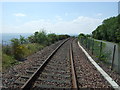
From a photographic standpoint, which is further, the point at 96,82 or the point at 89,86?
the point at 96,82

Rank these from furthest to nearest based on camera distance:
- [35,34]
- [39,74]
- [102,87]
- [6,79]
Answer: [35,34] → [39,74] → [6,79] → [102,87]

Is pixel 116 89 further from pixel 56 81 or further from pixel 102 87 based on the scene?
pixel 56 81

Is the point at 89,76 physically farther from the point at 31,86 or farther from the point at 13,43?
the point at 13,43

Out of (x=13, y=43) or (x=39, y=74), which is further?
(x=13, y=43)

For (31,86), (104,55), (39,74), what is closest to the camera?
(31,86)

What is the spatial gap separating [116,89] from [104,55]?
222 inches

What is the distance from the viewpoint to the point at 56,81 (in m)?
5.46

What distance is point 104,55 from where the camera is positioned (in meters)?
10.5

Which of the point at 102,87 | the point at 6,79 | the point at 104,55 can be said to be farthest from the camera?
the point at 104,55

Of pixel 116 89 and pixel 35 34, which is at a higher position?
pixel 35 34

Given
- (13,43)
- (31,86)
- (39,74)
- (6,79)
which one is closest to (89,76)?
(39,74)

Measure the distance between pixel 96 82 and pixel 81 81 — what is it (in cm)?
60

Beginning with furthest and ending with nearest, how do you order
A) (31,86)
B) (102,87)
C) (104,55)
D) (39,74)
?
1. (104,55)
2. (39,74)
3. (102,87)
4. (31,86)

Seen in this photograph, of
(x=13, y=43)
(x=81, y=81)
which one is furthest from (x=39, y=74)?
(x=13, y=43)
